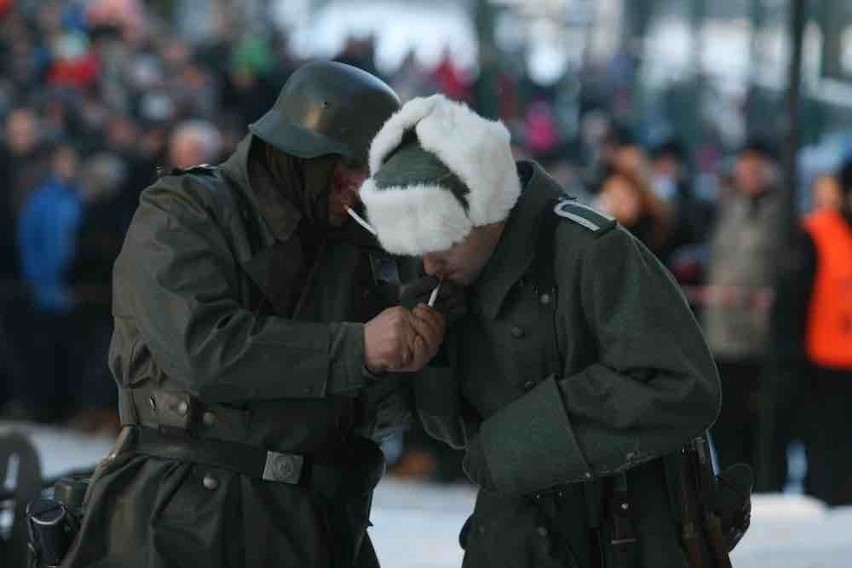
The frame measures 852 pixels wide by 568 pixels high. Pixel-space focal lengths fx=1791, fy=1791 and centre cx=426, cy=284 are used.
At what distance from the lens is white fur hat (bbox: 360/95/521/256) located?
3.71 meters

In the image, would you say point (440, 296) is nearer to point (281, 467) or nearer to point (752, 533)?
point (281, 467)

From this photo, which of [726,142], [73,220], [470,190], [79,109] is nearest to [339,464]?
[470,190]

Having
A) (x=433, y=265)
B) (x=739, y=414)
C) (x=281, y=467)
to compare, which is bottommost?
(x=739, y=414)

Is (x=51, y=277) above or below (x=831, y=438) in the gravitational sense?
above

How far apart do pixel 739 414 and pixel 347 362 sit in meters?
6.40

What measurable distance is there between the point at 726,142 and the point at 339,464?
16159 millimetres

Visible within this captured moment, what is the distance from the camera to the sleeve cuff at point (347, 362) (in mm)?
3928

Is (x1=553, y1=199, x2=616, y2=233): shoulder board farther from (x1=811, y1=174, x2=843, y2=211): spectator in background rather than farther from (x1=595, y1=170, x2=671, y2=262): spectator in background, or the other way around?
(x1=595, y1=170, x2=671, y2=262): spectator in background

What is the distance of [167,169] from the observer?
4219 millimetres

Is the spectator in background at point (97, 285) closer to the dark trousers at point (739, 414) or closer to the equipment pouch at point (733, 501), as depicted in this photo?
the dark trousers at point (739, 414)

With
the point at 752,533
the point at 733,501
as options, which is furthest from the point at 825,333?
the point at 733,501

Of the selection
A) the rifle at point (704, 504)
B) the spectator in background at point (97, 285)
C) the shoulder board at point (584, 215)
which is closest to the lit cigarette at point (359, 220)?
the shoulder board at point (584, 215)

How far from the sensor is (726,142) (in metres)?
19.9

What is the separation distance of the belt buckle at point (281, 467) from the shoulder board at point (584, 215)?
2.74 ft
